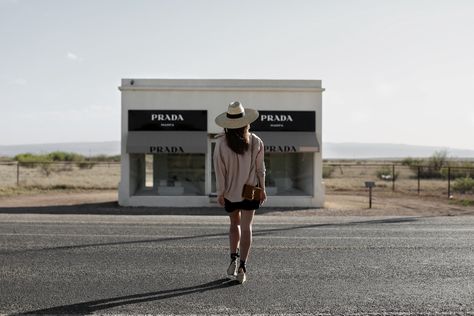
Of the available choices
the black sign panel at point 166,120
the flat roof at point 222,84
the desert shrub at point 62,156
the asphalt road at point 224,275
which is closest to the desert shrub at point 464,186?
the flat roof at point 222,84

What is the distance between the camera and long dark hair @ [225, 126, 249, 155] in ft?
20.5

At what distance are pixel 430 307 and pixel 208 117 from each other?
15.5m

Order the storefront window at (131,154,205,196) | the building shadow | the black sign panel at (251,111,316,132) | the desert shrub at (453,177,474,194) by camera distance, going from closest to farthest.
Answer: the building shadow < the black sign panel at (251,111,316,132) < the storefront window at (131,154,205,196) < the desert shrub at (453,177,474,194)

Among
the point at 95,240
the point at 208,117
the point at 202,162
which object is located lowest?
the point at 95,240

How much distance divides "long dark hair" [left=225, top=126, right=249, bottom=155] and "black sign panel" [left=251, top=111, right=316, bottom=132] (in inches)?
547

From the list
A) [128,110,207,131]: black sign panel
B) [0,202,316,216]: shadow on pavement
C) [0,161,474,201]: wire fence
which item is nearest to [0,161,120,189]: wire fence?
[0,161,474,201]: wire fence

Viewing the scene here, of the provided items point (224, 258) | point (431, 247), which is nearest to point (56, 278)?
point (224, 258)

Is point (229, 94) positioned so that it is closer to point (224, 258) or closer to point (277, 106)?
point (277, 106)

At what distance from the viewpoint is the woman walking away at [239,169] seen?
20.5 feet

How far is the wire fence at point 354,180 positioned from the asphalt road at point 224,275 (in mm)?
18289

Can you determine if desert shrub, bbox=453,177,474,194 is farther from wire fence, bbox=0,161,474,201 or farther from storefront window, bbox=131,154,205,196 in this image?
storefront window, bbox=131,154,205,196

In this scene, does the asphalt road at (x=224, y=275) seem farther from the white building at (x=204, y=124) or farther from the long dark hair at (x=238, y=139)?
the white building at (x=204, y=124)

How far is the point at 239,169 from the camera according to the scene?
6262 millimetres

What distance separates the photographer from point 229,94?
66.1 feet
